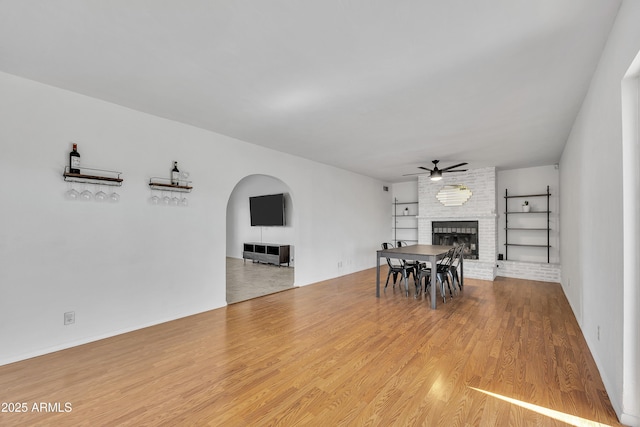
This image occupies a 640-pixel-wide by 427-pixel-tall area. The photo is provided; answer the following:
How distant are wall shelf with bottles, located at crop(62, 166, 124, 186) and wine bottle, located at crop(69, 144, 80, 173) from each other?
47 mm

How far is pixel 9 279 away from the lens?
258 centimetres

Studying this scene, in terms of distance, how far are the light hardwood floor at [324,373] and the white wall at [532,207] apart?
337 centimetres

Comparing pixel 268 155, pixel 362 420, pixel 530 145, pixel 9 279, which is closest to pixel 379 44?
pixel 362 420

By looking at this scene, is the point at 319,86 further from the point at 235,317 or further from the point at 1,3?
the point at 235,317

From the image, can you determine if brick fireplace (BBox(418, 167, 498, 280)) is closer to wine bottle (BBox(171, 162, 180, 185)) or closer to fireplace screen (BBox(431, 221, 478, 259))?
fireplace screen (BBox(431, 221, 478, 259))

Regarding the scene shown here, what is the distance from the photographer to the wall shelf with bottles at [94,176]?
2900 mm

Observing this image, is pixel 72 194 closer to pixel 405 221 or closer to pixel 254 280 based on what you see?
pixel 254 280

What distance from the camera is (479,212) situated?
6785 millimetres

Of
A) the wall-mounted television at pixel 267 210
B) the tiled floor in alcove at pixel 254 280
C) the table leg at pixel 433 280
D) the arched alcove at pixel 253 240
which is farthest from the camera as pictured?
the wall-mounted television at pixel 267 210

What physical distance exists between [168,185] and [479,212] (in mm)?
6599

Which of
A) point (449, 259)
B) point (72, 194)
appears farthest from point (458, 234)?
point (72, 194)

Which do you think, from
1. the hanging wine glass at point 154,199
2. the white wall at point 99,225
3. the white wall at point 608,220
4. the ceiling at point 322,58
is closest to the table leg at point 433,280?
the white wall at point 608,220

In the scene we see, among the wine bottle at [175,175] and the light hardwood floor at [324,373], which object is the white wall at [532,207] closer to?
the light hardwood floor at [324,373]

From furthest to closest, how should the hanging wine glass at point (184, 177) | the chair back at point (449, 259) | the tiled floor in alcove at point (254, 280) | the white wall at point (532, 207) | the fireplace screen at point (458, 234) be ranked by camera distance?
the fireplace screen at point (458, 234)
the white wall at point (532, 207)
the tiled floor in alcove at point (254, 280)
the chair back at point (449, 259)
the hanging wine glass at point (184, 177)
